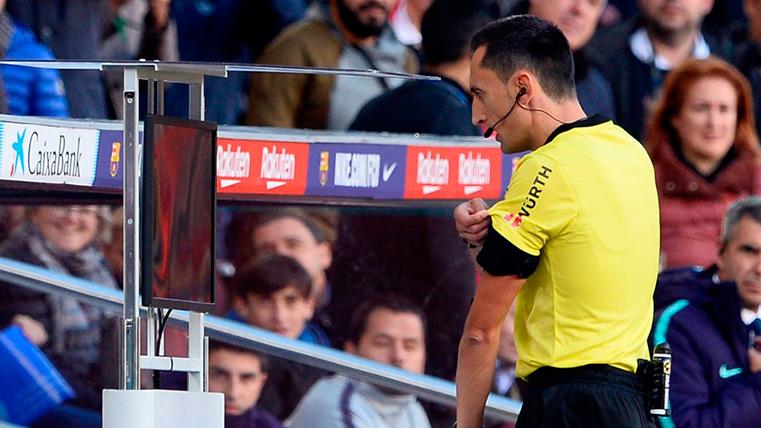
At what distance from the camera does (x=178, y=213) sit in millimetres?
4746

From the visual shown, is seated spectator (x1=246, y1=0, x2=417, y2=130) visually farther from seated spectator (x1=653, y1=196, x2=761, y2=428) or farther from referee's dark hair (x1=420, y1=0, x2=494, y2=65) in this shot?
seated spectator (x1=653, y1=196, x2=761, y2=428)

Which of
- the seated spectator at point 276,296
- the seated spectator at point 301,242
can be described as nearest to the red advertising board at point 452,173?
the seated spectator at point 301,242

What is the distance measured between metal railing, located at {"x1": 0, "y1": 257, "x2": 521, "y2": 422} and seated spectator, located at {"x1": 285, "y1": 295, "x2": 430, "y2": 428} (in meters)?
0.04

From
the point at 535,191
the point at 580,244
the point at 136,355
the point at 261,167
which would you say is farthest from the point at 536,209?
the point at 261,167

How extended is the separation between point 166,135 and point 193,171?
17 centimetres

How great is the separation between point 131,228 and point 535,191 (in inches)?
43.8

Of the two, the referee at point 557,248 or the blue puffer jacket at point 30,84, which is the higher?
the blue puffer jacket at point 30,84

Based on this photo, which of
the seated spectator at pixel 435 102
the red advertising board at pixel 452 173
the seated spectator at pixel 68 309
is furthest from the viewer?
the seated spectator at pixel 435 102

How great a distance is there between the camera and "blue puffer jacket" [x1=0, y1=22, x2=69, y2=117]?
6.94m

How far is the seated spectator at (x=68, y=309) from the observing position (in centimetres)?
635

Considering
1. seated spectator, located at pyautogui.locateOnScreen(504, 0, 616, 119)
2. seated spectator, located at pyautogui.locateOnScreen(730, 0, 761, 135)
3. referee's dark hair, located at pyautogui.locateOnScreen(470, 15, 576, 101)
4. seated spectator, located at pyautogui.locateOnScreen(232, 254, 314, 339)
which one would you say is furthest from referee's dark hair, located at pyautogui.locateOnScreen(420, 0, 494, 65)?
referee's dark hair, located at pyautogui.locateOnScreen(470, 15, 576, 101)

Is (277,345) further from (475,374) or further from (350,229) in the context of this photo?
(475,374)

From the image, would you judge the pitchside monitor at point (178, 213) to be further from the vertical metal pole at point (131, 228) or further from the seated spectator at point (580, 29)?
the seated spectator at point (580, 29)

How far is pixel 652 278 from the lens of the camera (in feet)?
14.5
